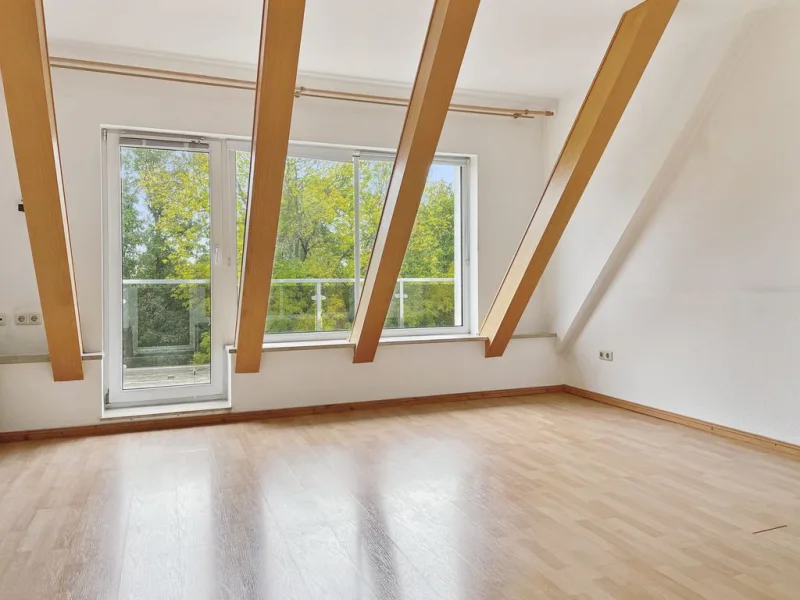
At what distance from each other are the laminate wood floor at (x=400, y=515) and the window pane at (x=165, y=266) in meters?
0.61

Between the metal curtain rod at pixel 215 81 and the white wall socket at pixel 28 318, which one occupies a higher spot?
the metal curtain rod at pixel 215 81

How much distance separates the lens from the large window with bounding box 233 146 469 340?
4484 millimetres

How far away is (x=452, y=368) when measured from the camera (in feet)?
15.5

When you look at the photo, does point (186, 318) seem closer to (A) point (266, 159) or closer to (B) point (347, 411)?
(B) point (347, 411)

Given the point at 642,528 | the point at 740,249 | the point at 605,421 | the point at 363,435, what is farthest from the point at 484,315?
the point at 642,528

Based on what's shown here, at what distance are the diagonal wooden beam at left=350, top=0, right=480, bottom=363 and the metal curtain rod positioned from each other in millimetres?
820

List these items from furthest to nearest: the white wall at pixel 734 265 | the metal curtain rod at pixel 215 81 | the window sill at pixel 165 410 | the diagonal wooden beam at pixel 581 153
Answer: the window sill at pixel 165 410, the metal curtain rod at pixel 215 81, the diagonal wooden beam at pixel 581 153, the white wall at pixel 734 265

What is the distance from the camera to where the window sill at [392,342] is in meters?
4.23

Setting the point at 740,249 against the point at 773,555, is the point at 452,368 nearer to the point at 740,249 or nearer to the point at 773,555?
the point at 740,249

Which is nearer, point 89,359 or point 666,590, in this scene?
point 666,590

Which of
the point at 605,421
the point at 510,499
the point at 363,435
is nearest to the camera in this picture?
the point at 510,499

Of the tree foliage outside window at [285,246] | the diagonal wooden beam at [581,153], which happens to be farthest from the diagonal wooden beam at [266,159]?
the diagonal wooden beam at [581,153]

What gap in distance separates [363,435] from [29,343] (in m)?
2.22

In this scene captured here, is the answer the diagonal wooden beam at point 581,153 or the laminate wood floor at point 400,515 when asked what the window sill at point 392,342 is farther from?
the laminate wood floor at point 400,515
